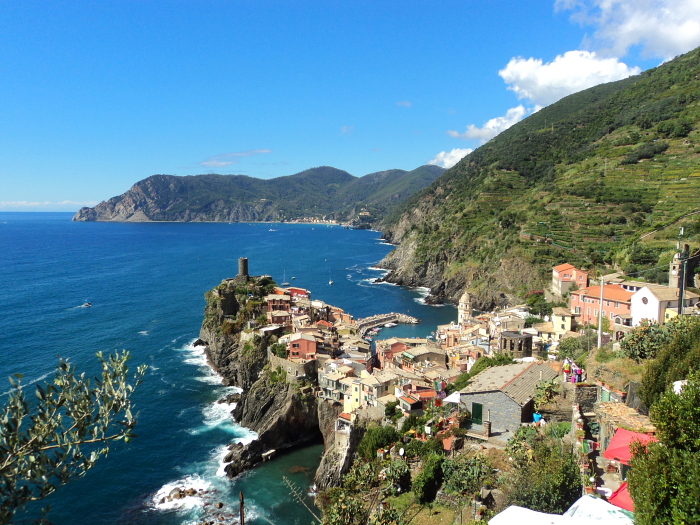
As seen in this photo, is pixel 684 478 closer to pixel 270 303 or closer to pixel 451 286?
pixel 270 303

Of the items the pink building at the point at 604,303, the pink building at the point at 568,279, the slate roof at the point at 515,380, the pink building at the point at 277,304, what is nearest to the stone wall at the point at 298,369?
the pink building at the point at 277,304

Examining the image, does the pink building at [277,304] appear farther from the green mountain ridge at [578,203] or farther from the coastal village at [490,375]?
the green mountain ridge at [578,203]

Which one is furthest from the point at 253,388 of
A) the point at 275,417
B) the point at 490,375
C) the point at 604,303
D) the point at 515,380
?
the point at 604,303

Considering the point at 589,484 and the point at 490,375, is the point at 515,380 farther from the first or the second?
the point at 589,484

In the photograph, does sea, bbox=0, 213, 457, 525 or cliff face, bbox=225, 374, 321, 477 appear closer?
sea, bbox=0, 213, 457, 525

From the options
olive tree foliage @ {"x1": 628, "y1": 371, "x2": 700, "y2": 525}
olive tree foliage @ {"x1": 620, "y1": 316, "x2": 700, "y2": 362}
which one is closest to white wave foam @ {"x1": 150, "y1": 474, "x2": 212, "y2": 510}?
olive tree foliage @ {"x1": 620, "y1": 316, "x2": 700, "y2": 362}

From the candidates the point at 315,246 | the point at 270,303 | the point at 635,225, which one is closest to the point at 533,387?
the point at 270,303

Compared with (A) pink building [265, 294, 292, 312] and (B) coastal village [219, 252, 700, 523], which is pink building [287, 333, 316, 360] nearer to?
(B) coastal village [219, 252, 700, 523]
